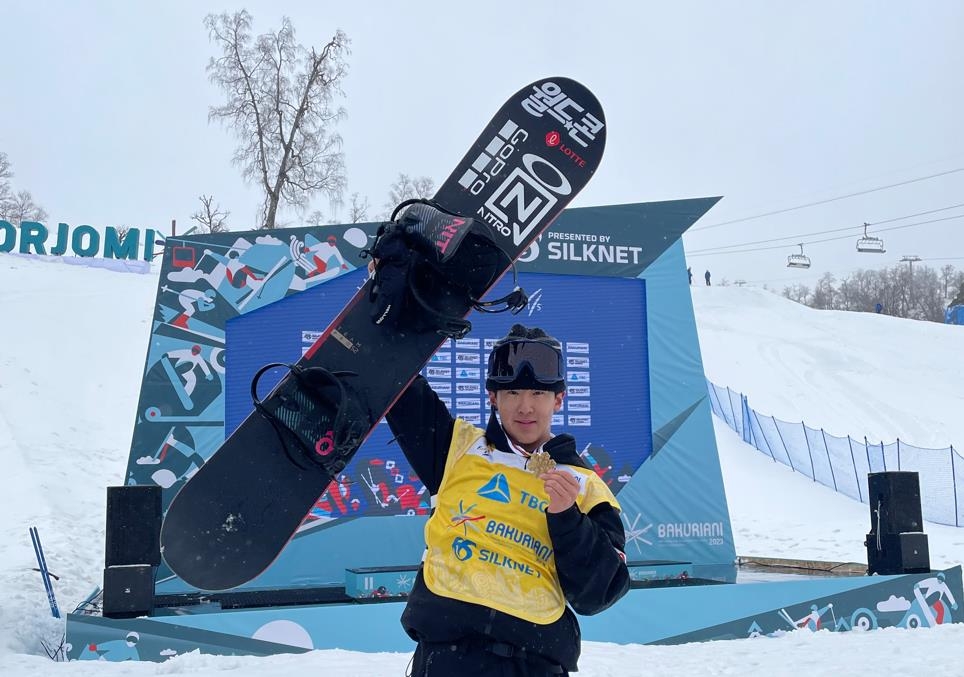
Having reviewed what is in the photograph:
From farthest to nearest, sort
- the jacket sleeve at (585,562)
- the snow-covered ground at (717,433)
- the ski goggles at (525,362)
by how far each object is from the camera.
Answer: the snow-covered ground at (717,433), the ski goggles at (525,362), the jacket sleeve at (585,562)

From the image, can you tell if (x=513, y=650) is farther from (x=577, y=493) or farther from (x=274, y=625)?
(x=274, y=625)

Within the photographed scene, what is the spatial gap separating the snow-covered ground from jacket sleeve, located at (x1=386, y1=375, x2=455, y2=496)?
259cm

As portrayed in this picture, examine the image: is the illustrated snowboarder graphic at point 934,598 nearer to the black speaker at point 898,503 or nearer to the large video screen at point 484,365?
the black speaker at point 898,503

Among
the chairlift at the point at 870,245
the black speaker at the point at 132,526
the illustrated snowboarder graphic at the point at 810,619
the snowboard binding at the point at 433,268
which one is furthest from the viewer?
the chairlift at the point at 870,245

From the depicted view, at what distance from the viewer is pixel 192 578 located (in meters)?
1.84

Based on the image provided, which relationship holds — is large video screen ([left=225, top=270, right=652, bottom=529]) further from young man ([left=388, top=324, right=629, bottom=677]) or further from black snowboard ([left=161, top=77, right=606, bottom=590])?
young man ([left=388, top=324, right=629, bottom=677])

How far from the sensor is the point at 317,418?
1.89 metres

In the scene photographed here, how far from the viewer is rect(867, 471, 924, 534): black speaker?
5.75 m

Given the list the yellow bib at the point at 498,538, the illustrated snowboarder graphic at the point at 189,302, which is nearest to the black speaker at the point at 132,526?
the illustrated snowboarder graphic at the point at 189,302

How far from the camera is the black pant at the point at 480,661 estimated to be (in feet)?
4.58

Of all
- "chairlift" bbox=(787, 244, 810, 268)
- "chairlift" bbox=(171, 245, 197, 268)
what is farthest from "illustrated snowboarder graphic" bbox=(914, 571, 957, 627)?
"chairlift" bbox=(787, 244, 810, 268)

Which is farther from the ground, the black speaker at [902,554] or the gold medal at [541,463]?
the gold medal at [541,463]

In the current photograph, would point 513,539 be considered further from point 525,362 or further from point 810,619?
point 810,619

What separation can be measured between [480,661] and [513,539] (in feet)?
→ 0.69
